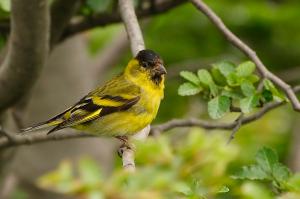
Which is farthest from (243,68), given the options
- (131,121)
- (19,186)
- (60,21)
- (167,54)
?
(167,54)

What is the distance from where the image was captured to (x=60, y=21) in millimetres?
5723

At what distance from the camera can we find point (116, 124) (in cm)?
583

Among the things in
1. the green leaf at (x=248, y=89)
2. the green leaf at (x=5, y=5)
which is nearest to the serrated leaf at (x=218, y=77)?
the green leaf at (x=248, y=89)

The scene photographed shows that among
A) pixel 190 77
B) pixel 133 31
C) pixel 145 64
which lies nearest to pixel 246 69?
pixel 190 77

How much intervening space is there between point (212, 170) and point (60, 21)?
299 cm

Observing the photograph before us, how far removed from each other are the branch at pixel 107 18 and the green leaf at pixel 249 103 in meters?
1.67

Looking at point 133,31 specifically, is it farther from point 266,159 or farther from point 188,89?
point 266,159

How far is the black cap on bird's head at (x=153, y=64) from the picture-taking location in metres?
5.49

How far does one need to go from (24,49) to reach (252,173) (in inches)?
74.5

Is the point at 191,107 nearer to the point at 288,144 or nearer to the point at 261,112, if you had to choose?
the point at 288,144

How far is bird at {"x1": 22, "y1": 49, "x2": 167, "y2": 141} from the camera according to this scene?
5.68 metres

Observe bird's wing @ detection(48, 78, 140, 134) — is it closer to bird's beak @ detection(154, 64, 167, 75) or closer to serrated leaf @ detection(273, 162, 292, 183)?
bird's beak @ detection(154, 64, 167, 75)

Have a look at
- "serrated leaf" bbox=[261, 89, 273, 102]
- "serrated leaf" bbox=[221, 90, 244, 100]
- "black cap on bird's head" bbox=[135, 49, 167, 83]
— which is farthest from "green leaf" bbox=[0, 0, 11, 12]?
"serrated leaf" bbox=[261, 89, 273, 102]

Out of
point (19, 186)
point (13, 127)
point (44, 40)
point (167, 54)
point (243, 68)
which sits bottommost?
point (19, 186)
